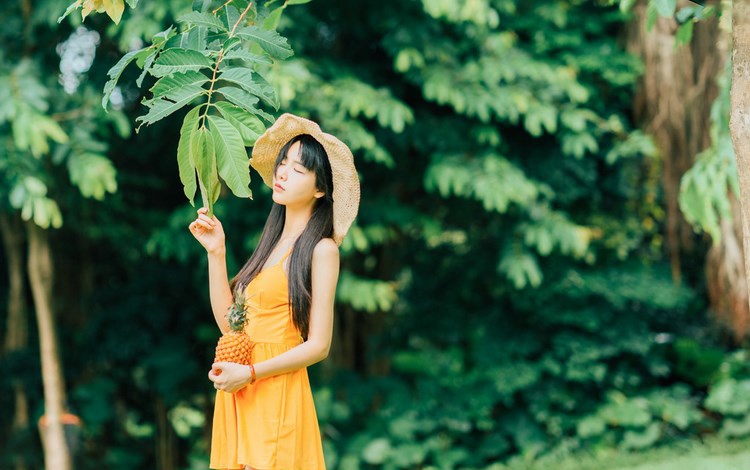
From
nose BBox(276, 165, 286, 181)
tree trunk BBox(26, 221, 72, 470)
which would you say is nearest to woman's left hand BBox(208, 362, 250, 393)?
nose BBox(276, 165, 286, 181)

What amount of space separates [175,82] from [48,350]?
12.5ft

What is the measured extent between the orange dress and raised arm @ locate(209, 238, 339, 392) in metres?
0.07

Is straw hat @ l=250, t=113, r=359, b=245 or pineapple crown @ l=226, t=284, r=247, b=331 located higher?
straw hat @ l=250, t=113, r=359, b=245

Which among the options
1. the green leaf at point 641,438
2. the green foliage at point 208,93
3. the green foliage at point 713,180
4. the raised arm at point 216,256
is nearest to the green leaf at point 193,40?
the green foliage at point 208,93

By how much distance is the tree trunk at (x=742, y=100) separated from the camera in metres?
2.03

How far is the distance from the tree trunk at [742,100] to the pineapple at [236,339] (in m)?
1.22

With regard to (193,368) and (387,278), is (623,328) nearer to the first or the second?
(387,278)

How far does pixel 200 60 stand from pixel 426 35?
3.63m

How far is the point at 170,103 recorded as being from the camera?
6.95 ft

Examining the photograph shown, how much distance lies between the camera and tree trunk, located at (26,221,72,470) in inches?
215

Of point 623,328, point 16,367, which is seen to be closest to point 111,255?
point 16,367

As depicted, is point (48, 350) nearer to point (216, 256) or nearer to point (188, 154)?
point (216, 256)

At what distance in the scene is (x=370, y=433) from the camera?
6594mm

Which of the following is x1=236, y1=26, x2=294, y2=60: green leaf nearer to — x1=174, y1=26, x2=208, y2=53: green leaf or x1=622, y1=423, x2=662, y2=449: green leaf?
x1=174, y1=26, x2=208, y2=53: green leaf
